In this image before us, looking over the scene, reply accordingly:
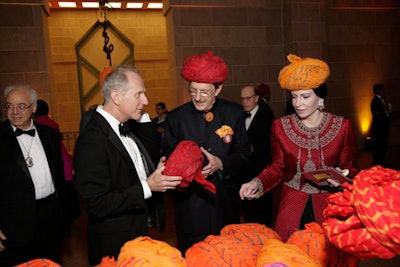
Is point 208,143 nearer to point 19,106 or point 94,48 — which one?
point 19,106

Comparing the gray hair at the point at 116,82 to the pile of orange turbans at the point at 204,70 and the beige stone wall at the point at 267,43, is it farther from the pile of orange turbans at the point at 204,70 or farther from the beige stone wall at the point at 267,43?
the beige stone wall at the point at 267,43

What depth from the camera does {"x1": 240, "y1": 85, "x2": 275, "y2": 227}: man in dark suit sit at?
13.0 feet

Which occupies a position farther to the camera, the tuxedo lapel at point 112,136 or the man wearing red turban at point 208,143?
the man wearing red turban at point 208,143

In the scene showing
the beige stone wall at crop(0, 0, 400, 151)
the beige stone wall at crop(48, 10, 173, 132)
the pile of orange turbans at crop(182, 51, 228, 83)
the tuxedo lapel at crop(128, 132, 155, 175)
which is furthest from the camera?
the beige stone wall at crop(48, 10, 173, 132)

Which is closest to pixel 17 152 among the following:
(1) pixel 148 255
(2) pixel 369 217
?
(1) pixel 148 255

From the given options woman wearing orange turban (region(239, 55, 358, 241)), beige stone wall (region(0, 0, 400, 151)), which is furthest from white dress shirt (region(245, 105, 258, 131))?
beige stone wall (region(0, 0, 400, 151))

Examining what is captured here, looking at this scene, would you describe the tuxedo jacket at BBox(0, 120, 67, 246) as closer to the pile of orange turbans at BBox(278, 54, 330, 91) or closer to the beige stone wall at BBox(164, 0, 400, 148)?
the pile of orange turbans at BBox(278, 54, 330, 91)

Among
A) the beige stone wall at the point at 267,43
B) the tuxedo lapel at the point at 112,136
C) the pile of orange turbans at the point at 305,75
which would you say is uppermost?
the beige stone wall at the point at 267,43

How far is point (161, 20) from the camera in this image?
1164cm

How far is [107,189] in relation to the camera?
5.31ft

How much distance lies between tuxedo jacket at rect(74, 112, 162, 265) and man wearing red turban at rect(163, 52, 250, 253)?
18.7 inches

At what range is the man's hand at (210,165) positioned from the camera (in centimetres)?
201

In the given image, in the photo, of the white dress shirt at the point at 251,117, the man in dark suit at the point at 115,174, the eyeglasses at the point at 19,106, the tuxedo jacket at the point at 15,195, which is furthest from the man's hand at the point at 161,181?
the white dress shirt at the point at 251,117

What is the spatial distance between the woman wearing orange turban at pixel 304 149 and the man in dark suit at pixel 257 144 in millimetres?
1909
